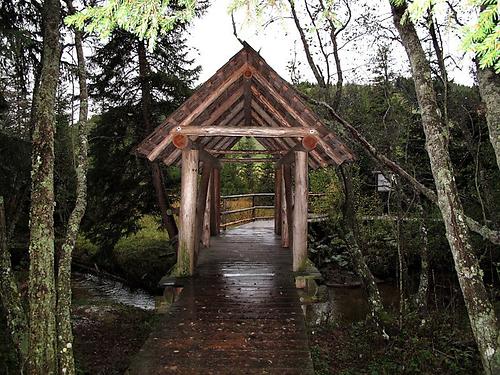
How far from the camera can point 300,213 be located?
7.22 m

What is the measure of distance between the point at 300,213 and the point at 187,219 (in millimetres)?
1948

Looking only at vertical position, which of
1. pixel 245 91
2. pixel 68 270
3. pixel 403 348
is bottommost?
pixel 403 348

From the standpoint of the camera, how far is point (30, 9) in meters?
6.80

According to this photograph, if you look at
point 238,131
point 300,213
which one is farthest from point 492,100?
point 238,131

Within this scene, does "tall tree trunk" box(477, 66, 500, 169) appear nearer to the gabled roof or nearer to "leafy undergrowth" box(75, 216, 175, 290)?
the gabled roof

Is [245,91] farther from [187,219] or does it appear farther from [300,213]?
[187,219]

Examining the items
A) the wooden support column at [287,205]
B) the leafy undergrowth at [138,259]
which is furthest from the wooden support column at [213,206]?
the wooden support column at [287,205]

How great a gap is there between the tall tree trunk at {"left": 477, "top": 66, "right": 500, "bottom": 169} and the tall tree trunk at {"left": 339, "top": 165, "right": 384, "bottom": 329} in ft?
16.3

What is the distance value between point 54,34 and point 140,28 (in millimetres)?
3089

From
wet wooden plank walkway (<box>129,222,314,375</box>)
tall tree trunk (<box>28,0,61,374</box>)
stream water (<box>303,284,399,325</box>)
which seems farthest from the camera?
stream water (<box>303,284,399,325</box>)

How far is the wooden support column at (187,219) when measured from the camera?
23.3 ft

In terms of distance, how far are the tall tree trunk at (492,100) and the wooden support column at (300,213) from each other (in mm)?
3283

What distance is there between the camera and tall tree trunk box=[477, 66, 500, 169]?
4.21 meters

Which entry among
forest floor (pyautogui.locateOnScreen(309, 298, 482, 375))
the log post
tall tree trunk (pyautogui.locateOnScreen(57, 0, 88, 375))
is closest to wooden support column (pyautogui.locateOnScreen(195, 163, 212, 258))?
the log post
